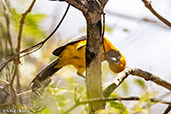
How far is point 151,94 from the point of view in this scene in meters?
0.83

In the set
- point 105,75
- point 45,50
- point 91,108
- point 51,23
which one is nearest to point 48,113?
point 91,108

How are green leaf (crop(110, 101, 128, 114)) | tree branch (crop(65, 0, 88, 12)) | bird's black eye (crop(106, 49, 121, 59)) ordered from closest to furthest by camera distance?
1. green leaf (crop(110, 101, 128, 114))
2. tree branch (crop(65, 0, 88, 12))
3. bird's black eye (crop(106, 49, 121, 59))

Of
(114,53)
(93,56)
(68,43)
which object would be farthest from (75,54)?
(93,56)

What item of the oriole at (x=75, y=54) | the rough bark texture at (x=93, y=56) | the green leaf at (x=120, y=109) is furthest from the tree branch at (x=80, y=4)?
the oriole at (x=75, y=54)

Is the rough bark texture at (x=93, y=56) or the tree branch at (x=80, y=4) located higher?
the tree branch at (x=80, y=4)

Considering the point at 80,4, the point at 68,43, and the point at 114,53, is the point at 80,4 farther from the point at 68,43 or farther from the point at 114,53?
the point at 68,43

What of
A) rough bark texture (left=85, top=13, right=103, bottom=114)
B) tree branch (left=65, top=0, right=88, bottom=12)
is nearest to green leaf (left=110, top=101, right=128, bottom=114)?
rough bark texture (left=85, top=13, right=103, bottom=114)

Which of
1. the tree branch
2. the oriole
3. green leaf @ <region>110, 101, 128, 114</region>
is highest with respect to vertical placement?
the tree branch

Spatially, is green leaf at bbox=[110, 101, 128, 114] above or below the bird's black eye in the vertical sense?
below

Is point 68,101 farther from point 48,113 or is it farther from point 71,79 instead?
point 48,113

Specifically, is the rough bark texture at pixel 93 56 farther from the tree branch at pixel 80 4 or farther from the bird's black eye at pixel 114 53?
the bird's black eye at pixel 114 53

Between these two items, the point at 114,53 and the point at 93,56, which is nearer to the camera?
the point at 93,56

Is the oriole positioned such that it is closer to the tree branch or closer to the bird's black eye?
the bird's black eye

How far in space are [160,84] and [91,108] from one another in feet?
1.32
